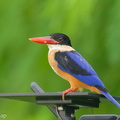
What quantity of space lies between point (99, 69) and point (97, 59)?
114 millimetres

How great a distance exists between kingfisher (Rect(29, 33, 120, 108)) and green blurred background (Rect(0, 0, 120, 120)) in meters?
1.20

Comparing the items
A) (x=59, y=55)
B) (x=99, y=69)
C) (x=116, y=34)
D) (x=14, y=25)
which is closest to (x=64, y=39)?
(x=59, y=55)

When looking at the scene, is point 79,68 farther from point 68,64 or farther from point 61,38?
point 61,38

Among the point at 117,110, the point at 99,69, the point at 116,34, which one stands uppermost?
the point at 116,34

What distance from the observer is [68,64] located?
14.5ft

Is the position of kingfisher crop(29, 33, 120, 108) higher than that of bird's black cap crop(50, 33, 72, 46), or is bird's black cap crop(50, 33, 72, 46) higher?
bird's black cap crop(50, 33, 72, 46)

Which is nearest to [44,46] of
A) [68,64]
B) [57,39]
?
[57,39]

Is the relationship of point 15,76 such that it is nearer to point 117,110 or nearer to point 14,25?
point 14,25

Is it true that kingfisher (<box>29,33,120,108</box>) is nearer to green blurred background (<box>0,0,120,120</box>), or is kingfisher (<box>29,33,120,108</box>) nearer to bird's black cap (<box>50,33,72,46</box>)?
bird's black cap (<box>50,33,72,46</box>)

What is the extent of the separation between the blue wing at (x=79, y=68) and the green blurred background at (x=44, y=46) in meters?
1.29

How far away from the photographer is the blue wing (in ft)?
14.1

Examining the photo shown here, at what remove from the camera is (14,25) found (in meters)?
6.61

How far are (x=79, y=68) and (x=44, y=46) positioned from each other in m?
1.99

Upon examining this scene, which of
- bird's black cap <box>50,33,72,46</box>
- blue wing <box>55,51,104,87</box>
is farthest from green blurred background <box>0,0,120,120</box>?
blue wing <box>55,51,104,87</box>
